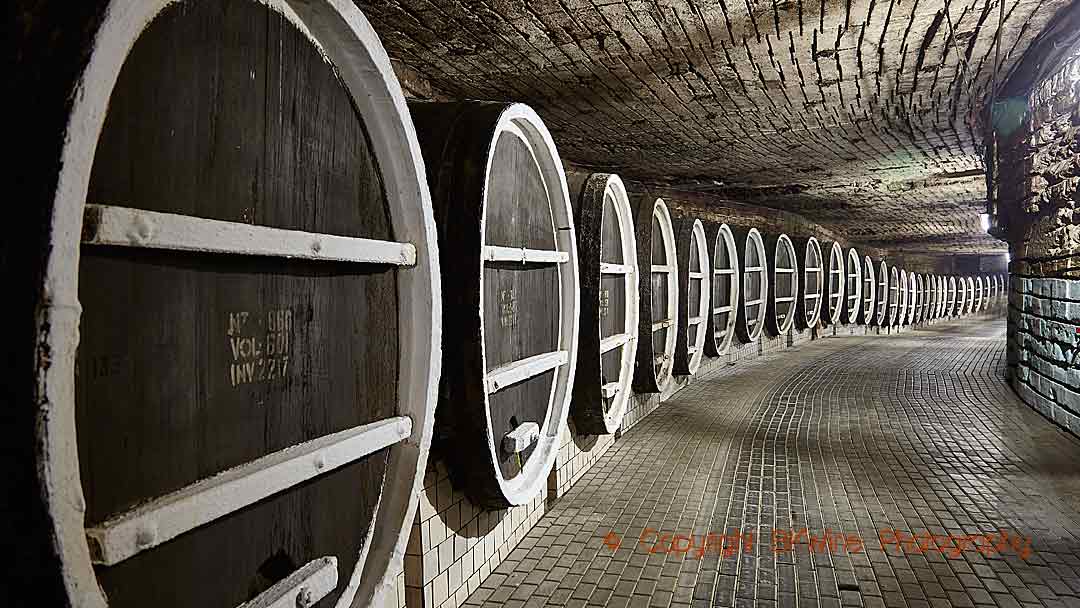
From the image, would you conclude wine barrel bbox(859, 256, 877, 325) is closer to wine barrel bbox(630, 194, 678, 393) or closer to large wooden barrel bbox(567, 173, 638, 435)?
wine barrel bbox(630, 194, 678, 393)

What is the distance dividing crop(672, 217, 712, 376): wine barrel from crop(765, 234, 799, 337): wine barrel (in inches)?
78.2

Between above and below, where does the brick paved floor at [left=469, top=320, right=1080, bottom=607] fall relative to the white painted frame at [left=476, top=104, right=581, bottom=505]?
below

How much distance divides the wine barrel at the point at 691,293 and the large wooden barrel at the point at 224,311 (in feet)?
11.5

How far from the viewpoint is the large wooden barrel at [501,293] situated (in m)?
1.89

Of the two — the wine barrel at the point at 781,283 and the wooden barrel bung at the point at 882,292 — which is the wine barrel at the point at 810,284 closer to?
the wine barrel at the point at 781,283

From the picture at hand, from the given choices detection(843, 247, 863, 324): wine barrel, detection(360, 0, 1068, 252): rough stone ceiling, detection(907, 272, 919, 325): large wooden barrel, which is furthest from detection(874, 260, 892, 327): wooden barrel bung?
detection(360, 0, 1068, 252): rough stone ceiling

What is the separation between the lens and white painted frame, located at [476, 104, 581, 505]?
2.31 m

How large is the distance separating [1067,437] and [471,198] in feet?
16.5

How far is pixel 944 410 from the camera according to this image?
6.09 m

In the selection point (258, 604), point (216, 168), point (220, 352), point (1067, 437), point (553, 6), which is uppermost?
point (553, 6)

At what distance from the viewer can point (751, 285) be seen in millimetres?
6992

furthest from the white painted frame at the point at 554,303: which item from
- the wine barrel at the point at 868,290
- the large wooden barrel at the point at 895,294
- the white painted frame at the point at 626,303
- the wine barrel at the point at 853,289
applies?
the large wooden barrel at the point at 895,294

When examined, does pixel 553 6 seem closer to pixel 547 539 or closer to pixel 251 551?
pixel 547 539

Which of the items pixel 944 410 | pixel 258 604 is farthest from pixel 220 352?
pixel 944 410
